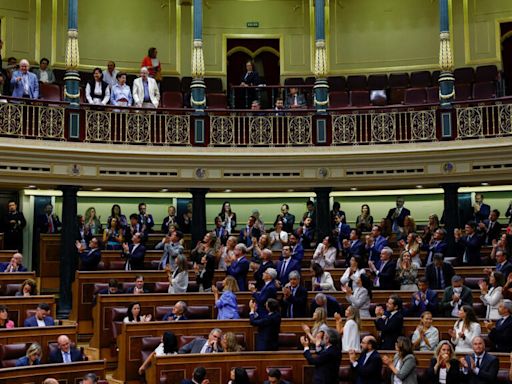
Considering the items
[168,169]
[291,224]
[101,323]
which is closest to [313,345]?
[101,323]

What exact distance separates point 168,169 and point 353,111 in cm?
337

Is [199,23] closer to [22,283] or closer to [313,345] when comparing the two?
[22,283]

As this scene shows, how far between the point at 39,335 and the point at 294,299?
294 cm

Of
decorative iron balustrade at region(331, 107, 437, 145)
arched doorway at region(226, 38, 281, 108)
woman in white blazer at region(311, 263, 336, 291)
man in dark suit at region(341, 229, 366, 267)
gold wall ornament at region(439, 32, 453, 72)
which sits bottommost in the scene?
woman in white blazer at region(311, 263, 336, 291)

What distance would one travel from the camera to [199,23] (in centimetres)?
1622

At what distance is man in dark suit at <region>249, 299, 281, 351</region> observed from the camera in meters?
9.88

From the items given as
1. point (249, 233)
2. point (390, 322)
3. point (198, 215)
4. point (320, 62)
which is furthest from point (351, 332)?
point (320, 62)

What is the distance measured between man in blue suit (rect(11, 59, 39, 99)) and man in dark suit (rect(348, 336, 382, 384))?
8170 mm

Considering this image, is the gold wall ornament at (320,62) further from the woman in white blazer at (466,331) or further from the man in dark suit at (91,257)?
the woman in white blazer at (466,331)

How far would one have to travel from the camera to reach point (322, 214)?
15.5 metres

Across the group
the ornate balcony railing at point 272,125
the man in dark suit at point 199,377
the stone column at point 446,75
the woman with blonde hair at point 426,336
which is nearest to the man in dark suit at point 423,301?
the woman with blonde hair at point 426,336

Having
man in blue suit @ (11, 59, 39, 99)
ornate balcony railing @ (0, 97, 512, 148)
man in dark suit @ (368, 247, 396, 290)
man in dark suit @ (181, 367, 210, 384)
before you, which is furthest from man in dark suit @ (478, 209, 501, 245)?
man in blue suit @ (11, 59, 39, 99)

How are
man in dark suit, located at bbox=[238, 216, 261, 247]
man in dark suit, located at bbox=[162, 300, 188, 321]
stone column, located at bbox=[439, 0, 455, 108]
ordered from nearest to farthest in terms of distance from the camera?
man in dark suit, located at bbox=[162, 300, 188, 321] < man in dark suit, located at bbox=[238, 216, 261, 247] < stone column, located at bbox=[439, 0, 455, 108]

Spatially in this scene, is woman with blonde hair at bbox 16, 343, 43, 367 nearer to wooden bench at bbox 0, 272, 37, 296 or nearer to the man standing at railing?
wooden bench at bbox 0, 272, 37, 296
